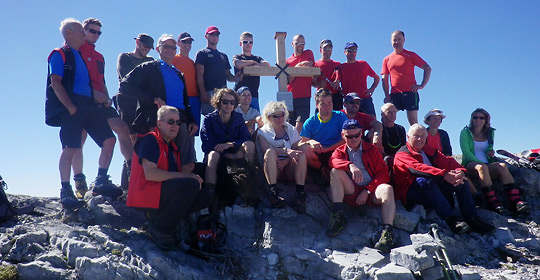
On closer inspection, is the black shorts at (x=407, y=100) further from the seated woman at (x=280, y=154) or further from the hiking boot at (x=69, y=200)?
the hiking boot at (x=69, y=200)

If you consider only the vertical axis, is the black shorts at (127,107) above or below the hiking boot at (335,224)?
above

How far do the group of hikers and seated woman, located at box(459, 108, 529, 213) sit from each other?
0.03 meters

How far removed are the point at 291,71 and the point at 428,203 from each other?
14.2ft

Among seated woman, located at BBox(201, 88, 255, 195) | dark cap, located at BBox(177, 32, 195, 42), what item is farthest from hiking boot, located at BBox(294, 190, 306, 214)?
dark cap, located at BBox(177, 32, 195, 42)

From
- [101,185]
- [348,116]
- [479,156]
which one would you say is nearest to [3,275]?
[101,185]

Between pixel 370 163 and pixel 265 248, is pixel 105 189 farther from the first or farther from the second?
pixel 370 163

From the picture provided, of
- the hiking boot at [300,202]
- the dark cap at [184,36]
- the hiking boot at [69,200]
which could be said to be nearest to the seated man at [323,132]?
the hiking boot at [300,202]

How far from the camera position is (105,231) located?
5.75 metres

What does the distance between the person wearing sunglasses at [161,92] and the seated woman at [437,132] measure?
490 centimetres

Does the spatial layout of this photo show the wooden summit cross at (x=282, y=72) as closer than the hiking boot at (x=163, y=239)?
No

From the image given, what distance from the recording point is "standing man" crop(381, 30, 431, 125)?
8.88m

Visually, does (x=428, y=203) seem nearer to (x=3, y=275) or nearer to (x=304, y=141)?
(x=304, y=141)

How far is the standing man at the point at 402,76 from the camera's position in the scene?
888cm

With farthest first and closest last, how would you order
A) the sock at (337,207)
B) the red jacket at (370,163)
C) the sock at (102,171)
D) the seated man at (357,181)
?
the sock at (102,171)
the red jacket at (370,163)
the sock at (337,207)
the seated man at (357,181)
